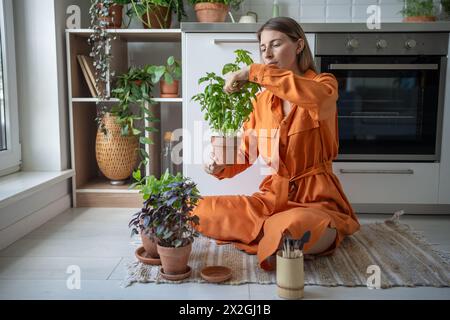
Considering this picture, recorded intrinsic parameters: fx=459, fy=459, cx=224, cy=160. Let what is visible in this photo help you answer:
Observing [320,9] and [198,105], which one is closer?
[198,105]

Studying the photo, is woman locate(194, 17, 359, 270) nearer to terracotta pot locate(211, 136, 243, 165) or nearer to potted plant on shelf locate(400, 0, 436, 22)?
terracotta pot locate(211, 136, 243, 165)

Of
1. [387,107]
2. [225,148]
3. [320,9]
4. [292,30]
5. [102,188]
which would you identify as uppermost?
[320,9]

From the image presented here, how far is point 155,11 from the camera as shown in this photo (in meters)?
2.50

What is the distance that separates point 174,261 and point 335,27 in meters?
1.43

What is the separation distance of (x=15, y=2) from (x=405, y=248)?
7.28 ft

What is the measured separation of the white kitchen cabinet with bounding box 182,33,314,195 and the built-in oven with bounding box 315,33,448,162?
0.73 feet

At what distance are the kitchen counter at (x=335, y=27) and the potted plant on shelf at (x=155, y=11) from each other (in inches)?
10.1

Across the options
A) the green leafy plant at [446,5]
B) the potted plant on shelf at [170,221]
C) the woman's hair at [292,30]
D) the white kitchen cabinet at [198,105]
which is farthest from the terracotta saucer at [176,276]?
the green leafy plant at [446,5]

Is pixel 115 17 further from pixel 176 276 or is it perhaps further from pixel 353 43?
pixel 176 276

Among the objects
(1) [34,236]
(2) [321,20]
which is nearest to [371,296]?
(1) [34,236]

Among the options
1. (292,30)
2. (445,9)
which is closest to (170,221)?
(292,30)

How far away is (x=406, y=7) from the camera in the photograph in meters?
2.72

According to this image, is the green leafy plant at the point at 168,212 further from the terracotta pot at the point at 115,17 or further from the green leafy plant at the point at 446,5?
the green leafy plant at the point at 446,5
